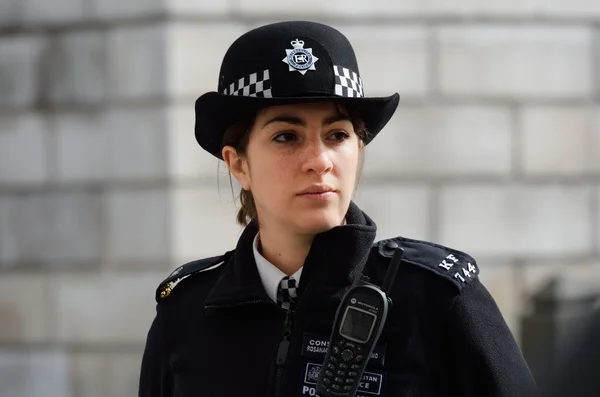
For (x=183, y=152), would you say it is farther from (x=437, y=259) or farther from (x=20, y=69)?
(x=437, y=259)

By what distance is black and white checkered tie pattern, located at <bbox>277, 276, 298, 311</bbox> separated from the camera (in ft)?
8.86

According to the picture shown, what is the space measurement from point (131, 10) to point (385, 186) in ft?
6.22

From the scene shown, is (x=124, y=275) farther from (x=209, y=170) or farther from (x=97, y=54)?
(x=97, y=54)

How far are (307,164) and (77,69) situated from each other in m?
4.50

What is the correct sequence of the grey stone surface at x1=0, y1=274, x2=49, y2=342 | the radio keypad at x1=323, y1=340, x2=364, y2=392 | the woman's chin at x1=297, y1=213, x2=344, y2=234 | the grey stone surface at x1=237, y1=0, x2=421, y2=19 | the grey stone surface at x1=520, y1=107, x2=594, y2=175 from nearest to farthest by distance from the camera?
the radio keypad at x1=323, y1=340, x2=364, y2=392, the woman's chin at x1=297, y1=213, x2=344, y2=234, the grey stone surface at x1=237, y1=0, x2=421, y2=19, the grey stone surface at x1=520, y1=107, x2=594, y2=175, the grey stone surface at x1=0, y1=274, x2=49, y2=342

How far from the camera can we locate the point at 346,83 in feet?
8.91

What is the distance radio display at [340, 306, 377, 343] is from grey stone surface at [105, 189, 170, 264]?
4202 mm

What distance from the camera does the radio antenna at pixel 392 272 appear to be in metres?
2.56

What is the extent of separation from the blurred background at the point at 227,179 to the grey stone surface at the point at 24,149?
0.03 metres

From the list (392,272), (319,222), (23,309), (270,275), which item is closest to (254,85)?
(319,222)

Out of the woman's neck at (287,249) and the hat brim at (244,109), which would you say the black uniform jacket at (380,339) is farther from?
the hat brim at (244,109)

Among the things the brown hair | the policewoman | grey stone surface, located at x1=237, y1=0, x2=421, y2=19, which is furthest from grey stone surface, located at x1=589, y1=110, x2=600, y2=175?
the policewoman

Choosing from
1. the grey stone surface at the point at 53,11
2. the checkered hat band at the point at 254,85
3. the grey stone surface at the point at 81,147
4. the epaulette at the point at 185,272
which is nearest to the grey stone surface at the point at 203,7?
the grey stone surface at the point at 53,11

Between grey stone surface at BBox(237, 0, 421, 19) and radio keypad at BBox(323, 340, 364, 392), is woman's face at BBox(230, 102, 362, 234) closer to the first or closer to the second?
radio keypad at BBox(323, 340, 364, 392)
